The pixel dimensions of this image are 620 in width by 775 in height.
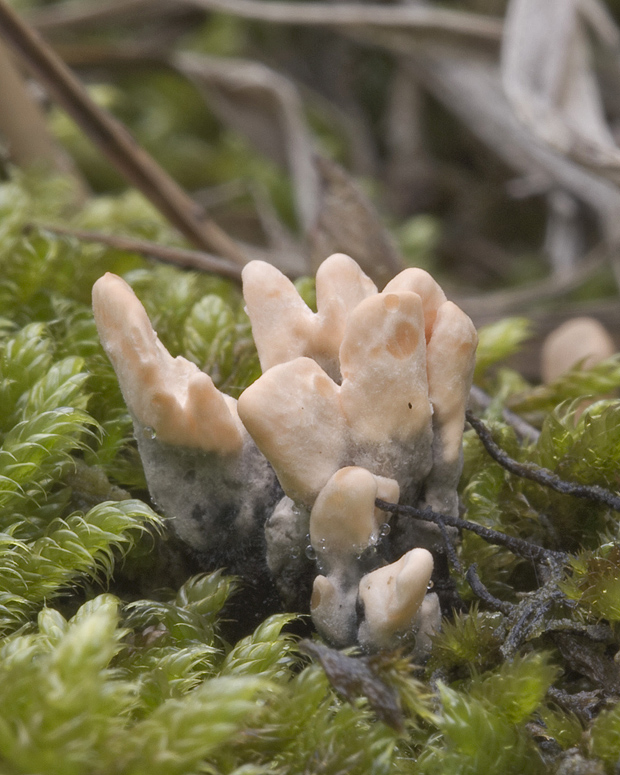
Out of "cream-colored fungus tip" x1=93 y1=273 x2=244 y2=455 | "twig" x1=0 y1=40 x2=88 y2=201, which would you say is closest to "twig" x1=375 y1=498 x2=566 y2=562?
"cream-colored fungus tip" x1=93 y1=273 x2=244 y2=455

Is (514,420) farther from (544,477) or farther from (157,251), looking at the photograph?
(157,251)

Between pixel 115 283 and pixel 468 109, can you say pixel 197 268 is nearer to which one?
pixel 115 283

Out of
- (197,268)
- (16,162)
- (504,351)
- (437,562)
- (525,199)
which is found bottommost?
(525,199)

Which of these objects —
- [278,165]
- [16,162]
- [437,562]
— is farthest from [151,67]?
[437,562]

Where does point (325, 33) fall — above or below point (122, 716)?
above

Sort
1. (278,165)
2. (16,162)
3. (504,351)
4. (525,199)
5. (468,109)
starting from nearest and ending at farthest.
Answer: (504,351)
(16,162)
(468,109)
(278,165)
(525,199)

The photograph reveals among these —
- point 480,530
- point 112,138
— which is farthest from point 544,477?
point 112,138
